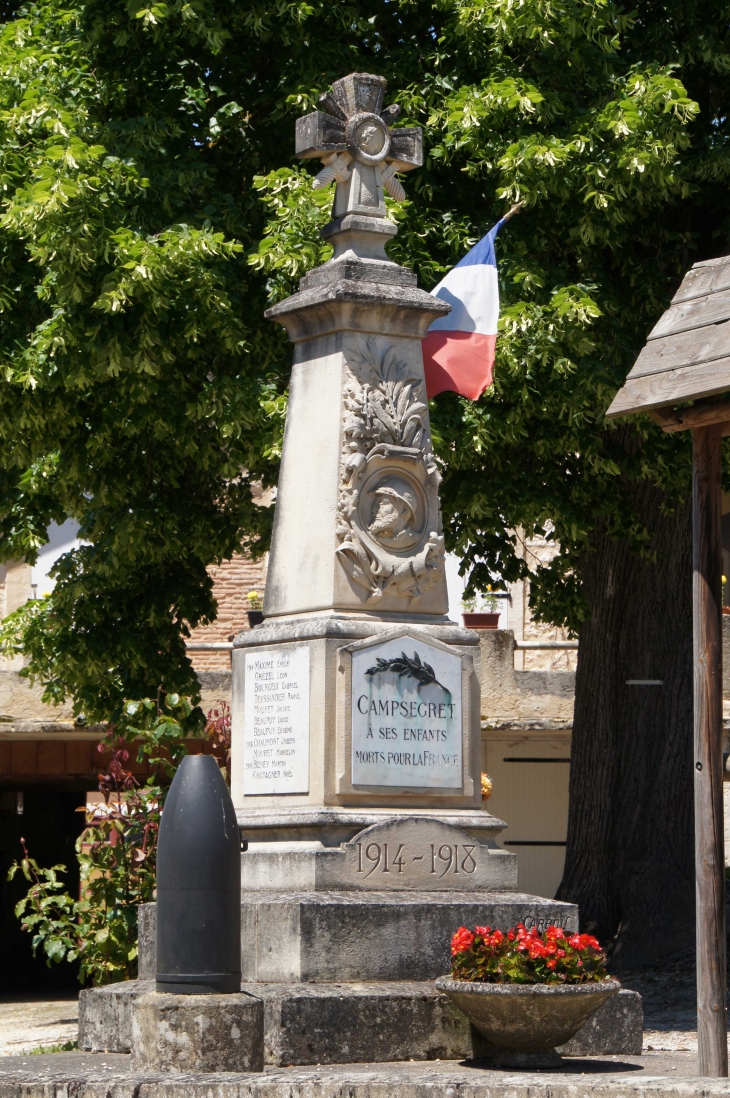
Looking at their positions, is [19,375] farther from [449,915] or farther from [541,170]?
[449,915]

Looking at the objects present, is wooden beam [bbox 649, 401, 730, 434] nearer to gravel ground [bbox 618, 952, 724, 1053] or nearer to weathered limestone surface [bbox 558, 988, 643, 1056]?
weathered limestone surface [bbox 558, 988, 643, 1056]

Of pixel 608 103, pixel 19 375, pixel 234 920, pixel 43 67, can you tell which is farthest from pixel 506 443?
pixel 234 920

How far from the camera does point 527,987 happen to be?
7465mm

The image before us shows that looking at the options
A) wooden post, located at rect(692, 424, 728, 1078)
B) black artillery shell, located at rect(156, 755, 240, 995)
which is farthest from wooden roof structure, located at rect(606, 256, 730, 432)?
black artillery shell, located at rect(156, 755, 240, 995)

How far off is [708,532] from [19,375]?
5736mm

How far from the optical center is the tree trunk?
13.8 metres

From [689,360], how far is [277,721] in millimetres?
2734

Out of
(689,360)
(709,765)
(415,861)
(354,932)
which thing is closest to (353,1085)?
(354,932)

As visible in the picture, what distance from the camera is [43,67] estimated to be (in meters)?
12.9

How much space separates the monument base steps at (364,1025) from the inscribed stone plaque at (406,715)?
107cm

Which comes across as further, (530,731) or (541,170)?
(530,731)

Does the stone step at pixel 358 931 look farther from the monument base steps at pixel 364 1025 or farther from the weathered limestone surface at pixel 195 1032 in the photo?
the weathered limestone surface at pixel 195 1032

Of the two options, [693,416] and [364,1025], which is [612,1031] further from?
[693,416]

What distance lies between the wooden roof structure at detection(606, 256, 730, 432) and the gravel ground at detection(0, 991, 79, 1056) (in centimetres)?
682
